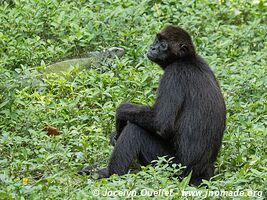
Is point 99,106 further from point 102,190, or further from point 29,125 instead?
point 102,190

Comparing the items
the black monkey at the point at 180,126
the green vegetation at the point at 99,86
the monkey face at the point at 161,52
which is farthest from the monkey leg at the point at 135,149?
the monkey face at the point at 161,52

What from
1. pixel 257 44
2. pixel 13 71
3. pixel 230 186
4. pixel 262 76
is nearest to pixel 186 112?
pixel 230 186

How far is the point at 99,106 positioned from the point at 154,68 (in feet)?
4.73

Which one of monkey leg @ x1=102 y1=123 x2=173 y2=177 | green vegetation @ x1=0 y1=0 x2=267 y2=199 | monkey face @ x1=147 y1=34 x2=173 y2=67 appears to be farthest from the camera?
monkey face @ x1=147 y1=34 x2=173 y2=67

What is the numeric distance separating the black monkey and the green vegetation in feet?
1.15

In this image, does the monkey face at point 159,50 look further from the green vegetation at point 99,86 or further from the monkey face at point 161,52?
the green vegetation at point 99,86

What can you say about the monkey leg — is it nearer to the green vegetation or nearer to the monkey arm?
the monkey arm

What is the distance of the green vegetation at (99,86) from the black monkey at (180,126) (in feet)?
1.15

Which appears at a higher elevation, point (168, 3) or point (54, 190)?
point (168, 3)

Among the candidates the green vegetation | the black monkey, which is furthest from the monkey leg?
the green vegetation

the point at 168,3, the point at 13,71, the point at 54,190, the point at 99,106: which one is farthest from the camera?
the point at 168,3

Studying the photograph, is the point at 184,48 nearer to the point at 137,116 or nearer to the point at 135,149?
the point at 137,116

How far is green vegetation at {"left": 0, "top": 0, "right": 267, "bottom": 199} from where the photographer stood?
8266 millimetres

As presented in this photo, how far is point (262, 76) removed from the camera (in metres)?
11.8
